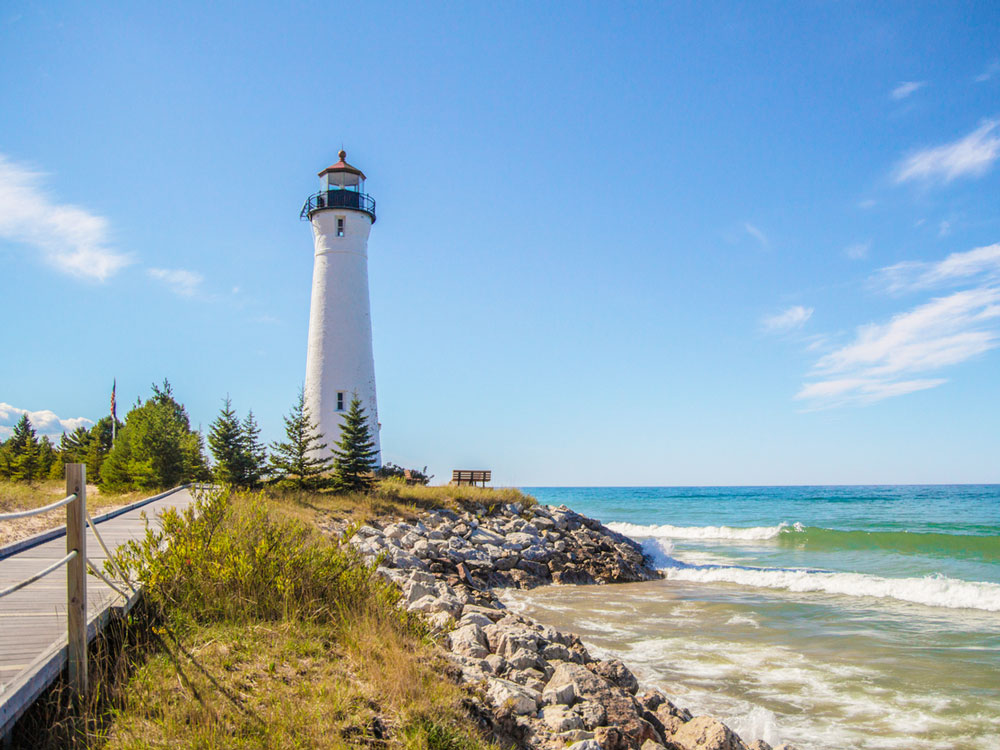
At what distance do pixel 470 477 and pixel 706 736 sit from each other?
2394 centimetres

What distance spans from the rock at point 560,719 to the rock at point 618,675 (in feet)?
5.70

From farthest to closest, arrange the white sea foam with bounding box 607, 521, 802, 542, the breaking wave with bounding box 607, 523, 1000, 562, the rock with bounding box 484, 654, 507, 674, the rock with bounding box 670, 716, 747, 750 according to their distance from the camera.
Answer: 1. the white sea foam with bounding box 607, 521, 802, 542
2. the breaking wave with bounding box 607, 523, 1000, 562
3. the rock with bounding box 484, 654, 507, 674
4. the rock with bounding box 670, 716, 747, 750

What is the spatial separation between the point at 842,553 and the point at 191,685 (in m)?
28.5

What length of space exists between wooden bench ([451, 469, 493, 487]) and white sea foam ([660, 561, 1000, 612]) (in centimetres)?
1067

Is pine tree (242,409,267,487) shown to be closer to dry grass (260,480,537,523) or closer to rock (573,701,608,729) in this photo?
dry grass (260,480,537,523)

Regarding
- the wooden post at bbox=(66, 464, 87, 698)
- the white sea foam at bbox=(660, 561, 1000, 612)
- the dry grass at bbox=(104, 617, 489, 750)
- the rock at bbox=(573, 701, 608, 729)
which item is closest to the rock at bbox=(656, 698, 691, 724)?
the rock at bbox=(573, 701, 608, 729)

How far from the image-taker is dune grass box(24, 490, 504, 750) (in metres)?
4.19

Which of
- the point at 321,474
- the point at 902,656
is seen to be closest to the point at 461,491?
the point at 321,474

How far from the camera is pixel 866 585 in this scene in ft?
60.6

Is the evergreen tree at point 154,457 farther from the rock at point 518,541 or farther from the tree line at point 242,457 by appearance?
the rock at point 518,541

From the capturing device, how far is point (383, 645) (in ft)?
18.8

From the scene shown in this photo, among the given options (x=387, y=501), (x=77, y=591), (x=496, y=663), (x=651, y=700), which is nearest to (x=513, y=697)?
(x=496, y=663)

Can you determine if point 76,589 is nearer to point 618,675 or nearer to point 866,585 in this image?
point 618,675

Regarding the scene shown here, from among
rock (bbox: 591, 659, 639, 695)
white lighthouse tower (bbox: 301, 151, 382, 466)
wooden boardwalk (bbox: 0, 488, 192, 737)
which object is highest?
white lighthouse tower (bbox: 301, 151, 382, 466)
